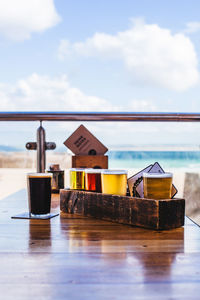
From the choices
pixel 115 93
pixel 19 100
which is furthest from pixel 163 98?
pixel 19 100

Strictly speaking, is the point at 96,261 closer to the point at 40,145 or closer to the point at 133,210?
the point at 133,210

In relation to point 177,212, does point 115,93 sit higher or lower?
higher

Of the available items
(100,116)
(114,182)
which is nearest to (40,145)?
(100,116)

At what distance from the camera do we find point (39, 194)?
3.25 ft

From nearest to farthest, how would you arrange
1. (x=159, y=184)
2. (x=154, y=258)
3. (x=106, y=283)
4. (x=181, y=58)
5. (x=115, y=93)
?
(x=106, y=283) → (x=154, y=258) → (x=159, y=184) → (x=115, y=93) → (x=181, y=58)

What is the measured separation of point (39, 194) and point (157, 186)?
14.0 inches

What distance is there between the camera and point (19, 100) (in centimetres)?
2997

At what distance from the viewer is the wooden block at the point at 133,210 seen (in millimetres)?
810

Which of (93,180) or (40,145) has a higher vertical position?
(40,145)

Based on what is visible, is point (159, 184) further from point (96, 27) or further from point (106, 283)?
point (96, 27)

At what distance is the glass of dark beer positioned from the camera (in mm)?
969

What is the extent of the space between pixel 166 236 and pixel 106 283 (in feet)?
1.05

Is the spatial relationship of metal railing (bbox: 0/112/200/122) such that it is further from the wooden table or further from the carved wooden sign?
the wooden table

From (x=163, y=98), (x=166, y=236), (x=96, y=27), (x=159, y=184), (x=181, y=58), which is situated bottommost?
(x=166, y=236)
